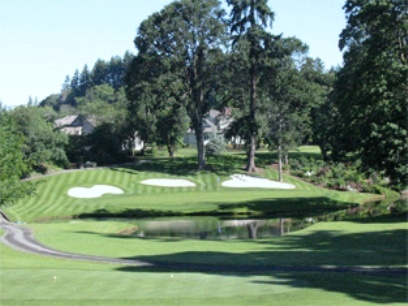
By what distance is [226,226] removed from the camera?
41281mm

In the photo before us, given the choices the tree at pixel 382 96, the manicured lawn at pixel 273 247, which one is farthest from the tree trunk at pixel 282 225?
the tree at pixel 382 96

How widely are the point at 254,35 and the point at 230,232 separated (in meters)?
33.1

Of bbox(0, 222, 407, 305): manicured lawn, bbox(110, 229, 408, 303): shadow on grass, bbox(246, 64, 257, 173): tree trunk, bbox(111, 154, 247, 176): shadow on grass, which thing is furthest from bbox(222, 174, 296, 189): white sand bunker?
bbox(0, 222, 407, 305): manicured lawn

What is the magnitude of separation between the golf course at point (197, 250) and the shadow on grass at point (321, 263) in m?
0.04

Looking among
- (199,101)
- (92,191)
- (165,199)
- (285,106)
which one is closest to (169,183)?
(92,191)

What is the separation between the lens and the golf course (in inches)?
606

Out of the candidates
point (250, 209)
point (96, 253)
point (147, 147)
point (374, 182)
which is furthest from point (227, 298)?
point (147, 147)

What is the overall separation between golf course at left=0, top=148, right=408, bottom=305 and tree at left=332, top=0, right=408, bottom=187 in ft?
14.9

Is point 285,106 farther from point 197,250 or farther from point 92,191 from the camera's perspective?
point 197,250

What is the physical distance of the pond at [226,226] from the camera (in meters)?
37.2

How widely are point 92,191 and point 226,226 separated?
19.7 m

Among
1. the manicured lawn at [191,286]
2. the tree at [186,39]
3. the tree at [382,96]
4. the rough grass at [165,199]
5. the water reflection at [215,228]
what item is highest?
the tree at [186,39]

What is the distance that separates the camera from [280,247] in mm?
28312

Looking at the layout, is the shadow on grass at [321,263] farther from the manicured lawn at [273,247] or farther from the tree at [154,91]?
the tree at [154,91]
